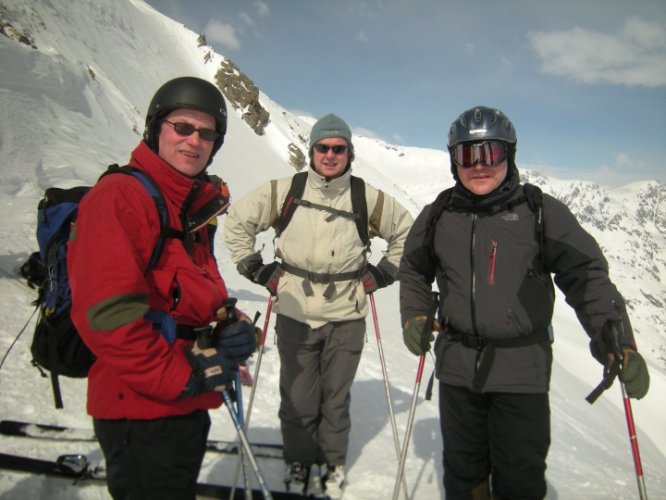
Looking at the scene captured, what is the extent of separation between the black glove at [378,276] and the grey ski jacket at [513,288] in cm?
112

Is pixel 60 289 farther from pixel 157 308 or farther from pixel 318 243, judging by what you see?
pixel 318 243

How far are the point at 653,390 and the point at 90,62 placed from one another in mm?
35269

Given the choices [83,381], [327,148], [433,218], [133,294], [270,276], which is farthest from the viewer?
[83,381]

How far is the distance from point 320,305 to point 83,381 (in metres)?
3.38

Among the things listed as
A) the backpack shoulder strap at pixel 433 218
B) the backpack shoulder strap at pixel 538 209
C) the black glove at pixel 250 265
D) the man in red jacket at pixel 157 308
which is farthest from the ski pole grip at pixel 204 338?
the backpack shoulder strap at pixel 538 209

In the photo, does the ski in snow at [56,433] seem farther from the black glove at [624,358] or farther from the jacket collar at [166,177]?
the black glove at [624,358]

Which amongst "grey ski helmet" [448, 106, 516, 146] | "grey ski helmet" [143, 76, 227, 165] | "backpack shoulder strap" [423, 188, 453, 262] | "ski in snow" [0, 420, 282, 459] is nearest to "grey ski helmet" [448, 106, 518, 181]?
"grey ski helmet" [448, 106, 516, 146]

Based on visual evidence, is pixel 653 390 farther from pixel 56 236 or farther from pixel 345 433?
pixel 56 236

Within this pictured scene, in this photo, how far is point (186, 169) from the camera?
222cm

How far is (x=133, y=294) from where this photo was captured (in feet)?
5.57

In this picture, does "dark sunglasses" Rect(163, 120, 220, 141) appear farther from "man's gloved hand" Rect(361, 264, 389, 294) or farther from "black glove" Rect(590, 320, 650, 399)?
"black glove" Rect(590, 320, 650, 399)

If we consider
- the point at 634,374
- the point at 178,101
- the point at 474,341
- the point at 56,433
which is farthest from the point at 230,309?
the point at 56,433

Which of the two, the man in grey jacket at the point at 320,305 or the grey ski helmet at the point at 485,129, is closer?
the grey ski helmet at the point at 485,129

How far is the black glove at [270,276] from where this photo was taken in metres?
3.87
